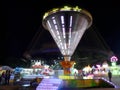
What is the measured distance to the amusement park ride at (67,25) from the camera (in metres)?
30.1

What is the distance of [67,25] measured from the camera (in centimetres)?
3247

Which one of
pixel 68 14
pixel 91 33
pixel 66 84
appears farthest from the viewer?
pixel 91 33

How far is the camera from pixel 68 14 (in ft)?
99.6

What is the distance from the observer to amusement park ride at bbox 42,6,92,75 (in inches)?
1185

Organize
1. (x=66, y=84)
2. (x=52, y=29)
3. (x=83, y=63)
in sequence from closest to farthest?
(x=66, y=84), (x=52, y=29), (x=83, y=63)

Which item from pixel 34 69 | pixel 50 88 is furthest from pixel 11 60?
pixel 50 88

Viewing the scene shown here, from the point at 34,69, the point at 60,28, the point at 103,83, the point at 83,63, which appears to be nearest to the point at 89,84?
the point at 103,83

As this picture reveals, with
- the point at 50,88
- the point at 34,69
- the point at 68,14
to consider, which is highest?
the point at 68,14

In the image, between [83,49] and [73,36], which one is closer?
[73,36]

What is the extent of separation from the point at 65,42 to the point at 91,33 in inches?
760

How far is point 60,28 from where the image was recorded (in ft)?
106

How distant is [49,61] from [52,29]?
49.3 metres

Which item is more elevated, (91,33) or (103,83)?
(91,33)

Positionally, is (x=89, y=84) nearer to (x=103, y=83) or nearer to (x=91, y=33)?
(x=103, y=83)
